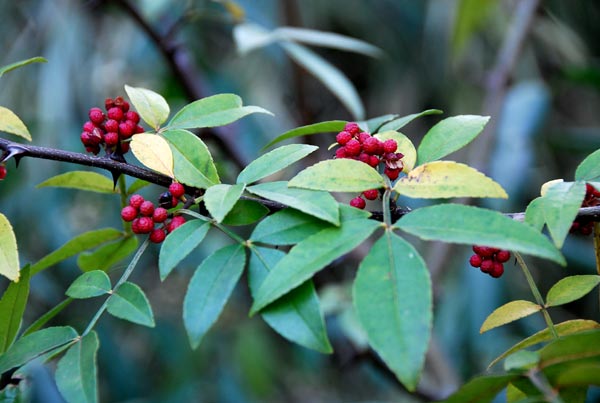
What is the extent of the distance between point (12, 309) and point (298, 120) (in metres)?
0.97

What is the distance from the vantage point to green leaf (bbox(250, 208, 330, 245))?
1.26ft

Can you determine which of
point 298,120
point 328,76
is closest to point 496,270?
point 328,76

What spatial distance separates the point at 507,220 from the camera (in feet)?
1.09

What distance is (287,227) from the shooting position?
0.39m

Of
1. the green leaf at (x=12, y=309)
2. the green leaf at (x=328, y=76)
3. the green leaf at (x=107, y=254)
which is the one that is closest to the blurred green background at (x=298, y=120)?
the green leaf at (x=328, y=76)

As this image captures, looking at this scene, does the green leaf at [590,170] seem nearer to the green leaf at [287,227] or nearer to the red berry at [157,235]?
the green leaf at [287,227]

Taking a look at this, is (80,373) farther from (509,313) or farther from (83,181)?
(509,313)

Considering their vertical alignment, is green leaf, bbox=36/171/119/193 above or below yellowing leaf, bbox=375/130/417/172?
below

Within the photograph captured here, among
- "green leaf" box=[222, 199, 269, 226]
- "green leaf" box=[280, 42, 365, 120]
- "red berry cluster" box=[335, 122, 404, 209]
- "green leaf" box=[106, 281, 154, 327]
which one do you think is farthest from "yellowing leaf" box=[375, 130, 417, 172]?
"green leaf" box=[280, 42, 365, 120]

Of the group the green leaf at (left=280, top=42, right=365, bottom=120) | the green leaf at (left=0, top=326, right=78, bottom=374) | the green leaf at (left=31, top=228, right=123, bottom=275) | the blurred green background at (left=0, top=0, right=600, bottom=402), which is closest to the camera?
the green leaf at (left=0, top=326, right=78, bottom=374)

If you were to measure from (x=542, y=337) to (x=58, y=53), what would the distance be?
1657mm

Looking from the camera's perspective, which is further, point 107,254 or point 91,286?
point 107,254

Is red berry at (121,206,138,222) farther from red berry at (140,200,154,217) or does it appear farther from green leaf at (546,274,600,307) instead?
green leaf at (546,274,600,307)

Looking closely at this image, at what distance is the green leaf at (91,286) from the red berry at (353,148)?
196mm
